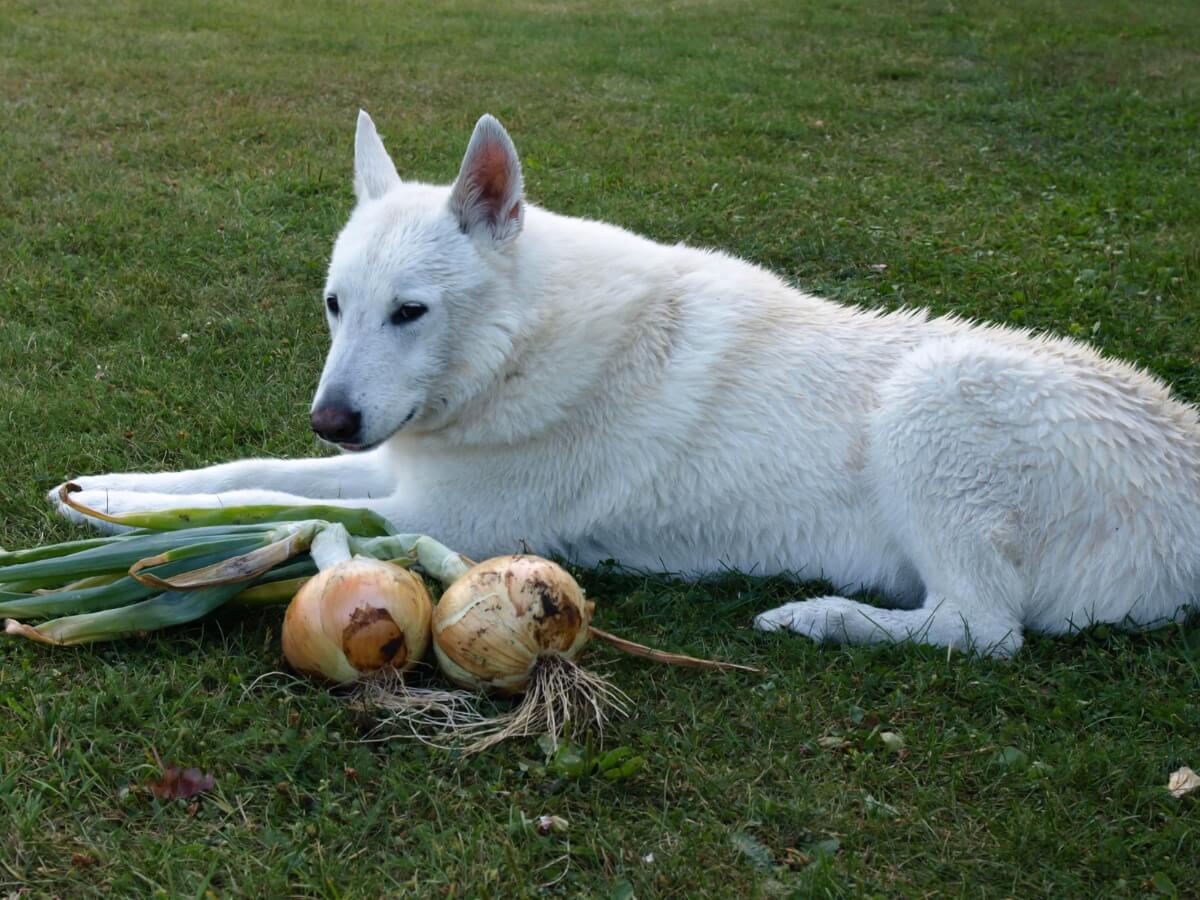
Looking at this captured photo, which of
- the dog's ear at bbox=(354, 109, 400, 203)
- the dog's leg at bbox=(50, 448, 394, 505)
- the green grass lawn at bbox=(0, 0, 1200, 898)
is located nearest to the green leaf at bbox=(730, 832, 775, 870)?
the green grass lawn at bbox=(0, 0, 1200, 898)

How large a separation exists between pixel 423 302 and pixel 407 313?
68 mm

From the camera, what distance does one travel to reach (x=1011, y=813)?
2.92 metres

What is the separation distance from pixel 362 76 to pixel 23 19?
443cm

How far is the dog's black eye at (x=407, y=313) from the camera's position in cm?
380

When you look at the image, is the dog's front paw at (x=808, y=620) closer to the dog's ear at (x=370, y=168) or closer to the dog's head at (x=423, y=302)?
the dog's head at (x=423, y=302)

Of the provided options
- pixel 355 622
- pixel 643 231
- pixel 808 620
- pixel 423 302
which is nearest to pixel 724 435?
pixel 808 620

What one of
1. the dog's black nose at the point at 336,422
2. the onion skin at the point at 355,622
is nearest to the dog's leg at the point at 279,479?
the dog's black nose at the point at 336,422

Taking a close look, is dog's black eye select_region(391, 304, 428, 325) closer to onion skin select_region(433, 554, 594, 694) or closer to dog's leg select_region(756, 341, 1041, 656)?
onion skin select_region(433, 554, 594, 694)

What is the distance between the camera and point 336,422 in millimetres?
3600

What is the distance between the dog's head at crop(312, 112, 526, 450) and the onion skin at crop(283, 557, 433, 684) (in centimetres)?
69

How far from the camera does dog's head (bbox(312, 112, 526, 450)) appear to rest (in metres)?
3.69

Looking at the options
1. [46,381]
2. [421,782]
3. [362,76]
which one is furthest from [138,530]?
[362,76]

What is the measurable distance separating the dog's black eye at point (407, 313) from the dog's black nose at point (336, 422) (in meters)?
0.37

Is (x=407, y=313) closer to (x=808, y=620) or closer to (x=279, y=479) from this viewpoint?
(x=279, y=479)
